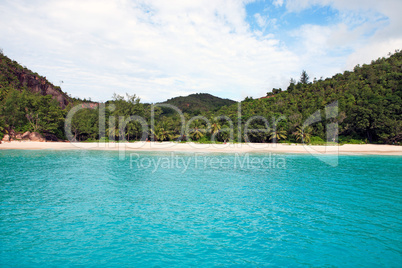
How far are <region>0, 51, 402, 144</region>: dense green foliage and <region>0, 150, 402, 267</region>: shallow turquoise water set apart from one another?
1334 inches

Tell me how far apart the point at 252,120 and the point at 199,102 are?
77.1 metres

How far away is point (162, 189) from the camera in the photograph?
57.3 ft

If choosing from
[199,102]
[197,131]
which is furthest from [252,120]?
[199,102]

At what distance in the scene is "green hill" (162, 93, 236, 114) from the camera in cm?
11962

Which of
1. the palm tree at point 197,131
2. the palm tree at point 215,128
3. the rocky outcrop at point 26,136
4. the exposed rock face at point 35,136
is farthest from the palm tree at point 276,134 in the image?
the exposed rock face at point 35,136

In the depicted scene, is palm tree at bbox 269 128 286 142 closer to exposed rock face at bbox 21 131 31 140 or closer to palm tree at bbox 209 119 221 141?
palm tree at bbox 209 119 221 141

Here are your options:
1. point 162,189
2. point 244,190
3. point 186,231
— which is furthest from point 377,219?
point 162,189

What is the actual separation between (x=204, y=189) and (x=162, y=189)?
3.13 meters

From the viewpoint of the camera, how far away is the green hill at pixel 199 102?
119625 millimetres

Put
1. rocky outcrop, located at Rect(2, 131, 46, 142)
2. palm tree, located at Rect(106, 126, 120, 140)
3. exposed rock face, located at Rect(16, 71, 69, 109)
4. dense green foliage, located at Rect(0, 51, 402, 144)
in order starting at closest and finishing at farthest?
rocky outcrop, located at Rect(2, 131, 46, 142) < dense green foliage, located at Rect(0, 51, 402, 144) < palm tree, located at Rect(106, 126, 120, 140) < exposed rock face, located at Rect(16, 71, 69, 109)

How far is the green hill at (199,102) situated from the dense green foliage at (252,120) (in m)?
54.9

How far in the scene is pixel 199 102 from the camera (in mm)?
132000

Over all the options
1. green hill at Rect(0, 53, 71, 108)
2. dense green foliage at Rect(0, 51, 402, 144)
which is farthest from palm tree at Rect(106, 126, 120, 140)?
green hill at Rect(0, 53, 71, 108)

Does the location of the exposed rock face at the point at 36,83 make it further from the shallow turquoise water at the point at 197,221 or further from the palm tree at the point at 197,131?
the shallow turquoise water at the point at 197,221
